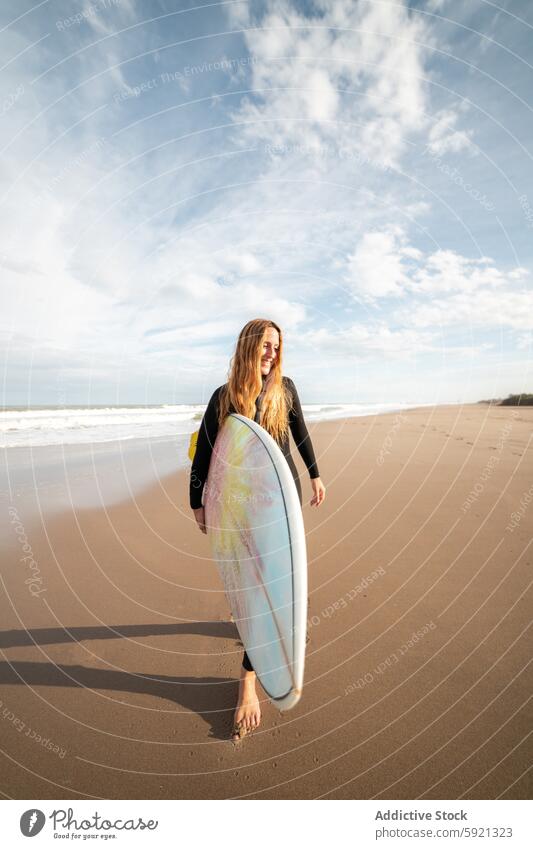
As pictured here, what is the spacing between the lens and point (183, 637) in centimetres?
276

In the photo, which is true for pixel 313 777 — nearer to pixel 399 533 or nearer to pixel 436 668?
pixel 436 668

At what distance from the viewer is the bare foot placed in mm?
1990

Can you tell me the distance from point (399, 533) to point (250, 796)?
10.5ft

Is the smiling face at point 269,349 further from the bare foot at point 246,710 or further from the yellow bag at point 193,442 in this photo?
the bare foot at point 246,710

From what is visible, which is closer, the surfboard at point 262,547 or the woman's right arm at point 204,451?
the surfboard at point 262,547

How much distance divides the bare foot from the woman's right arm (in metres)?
1.09

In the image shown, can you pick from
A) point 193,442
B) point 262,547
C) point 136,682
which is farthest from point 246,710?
point 193,442

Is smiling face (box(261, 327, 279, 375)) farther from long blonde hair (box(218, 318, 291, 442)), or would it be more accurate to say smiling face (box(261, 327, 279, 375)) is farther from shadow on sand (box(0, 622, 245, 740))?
shadow on sand (box(0, 622, 245, 740))

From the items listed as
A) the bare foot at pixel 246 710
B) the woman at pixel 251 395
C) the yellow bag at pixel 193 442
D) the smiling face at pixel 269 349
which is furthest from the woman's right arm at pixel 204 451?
the bare foot at pixel 246 710

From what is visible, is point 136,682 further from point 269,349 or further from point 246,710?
point 269,349
